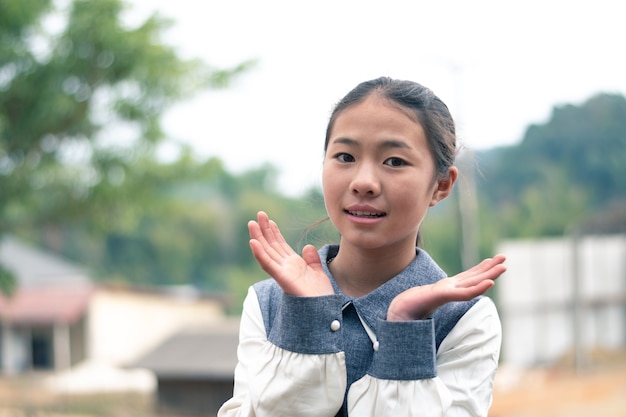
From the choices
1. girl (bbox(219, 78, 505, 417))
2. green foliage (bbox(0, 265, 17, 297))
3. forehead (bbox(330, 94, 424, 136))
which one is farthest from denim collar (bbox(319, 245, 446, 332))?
green foliage (bbox(0, 265, 17, 297))

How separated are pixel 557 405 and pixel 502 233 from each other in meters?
20.7

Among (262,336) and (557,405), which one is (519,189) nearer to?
(557,405)

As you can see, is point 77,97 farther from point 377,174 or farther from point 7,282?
point 377,174

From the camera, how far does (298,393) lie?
4.28 ft

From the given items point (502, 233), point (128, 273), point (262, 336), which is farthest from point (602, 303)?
point (128, 273)

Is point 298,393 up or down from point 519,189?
down

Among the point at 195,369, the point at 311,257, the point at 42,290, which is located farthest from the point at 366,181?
the point at 42,290

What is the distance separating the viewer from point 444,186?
153cm

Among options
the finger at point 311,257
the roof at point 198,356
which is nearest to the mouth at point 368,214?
the finger at point 311,257

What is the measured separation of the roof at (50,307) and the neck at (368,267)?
72.9 ft

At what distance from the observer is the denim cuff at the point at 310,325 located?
1.32 metres

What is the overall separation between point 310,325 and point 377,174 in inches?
10.2

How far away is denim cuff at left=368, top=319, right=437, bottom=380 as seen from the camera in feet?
4.26

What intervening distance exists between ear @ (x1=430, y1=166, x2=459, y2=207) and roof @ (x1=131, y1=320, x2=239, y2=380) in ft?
31.4
